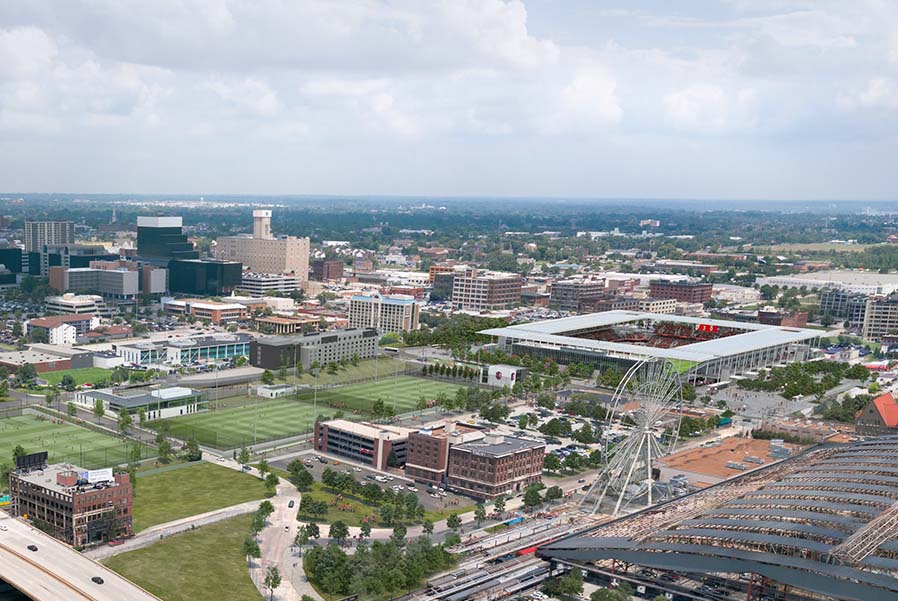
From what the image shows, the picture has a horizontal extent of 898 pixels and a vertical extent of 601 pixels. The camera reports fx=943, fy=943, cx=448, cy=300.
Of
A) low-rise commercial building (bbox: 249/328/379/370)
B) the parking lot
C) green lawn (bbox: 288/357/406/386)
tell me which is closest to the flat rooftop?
the parking lot

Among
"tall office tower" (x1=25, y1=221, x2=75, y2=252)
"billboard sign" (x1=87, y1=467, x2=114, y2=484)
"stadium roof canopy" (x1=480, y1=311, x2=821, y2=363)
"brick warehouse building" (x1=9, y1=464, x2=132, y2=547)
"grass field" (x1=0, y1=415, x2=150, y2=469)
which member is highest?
"tall office tower" (x1=25, y1=221, x2=75, y2=252)

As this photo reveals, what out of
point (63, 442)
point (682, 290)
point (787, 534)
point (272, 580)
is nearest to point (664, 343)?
point (682, 290)

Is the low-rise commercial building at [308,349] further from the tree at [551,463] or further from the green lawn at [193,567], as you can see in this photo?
the green lawn at [193,567]

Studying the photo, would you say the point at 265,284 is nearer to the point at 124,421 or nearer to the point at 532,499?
the point at 124,421

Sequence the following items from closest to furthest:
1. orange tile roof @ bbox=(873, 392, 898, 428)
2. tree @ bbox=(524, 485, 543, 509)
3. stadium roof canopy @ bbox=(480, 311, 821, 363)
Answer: tree @ bbox=(524, 485, 543, 509) < orange tile roof @ bbox=(873, 392, 898, 428) < stadium roof canopy @ bbox=(480, 311, 821, 363)

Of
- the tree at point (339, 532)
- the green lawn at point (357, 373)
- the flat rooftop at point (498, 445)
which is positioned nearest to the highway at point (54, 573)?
the tree at point (339, 532)

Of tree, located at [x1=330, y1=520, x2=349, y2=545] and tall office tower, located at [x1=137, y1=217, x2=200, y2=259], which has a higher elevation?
tall office tower, located at [x1=137, y1=217, x2=200, y2=259]

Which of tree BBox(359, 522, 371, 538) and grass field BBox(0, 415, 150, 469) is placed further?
grass field BBox(0, 415, 150, 469)

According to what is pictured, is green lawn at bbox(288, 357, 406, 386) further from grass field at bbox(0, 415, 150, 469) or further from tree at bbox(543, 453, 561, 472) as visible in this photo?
tree at bbox(543, 453, 561, 472)

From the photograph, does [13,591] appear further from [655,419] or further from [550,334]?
[550,334]

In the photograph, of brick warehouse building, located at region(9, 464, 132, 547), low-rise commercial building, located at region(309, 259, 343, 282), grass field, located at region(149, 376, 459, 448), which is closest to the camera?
brick warehouse building, located at region(9, 464, 132, 547)
